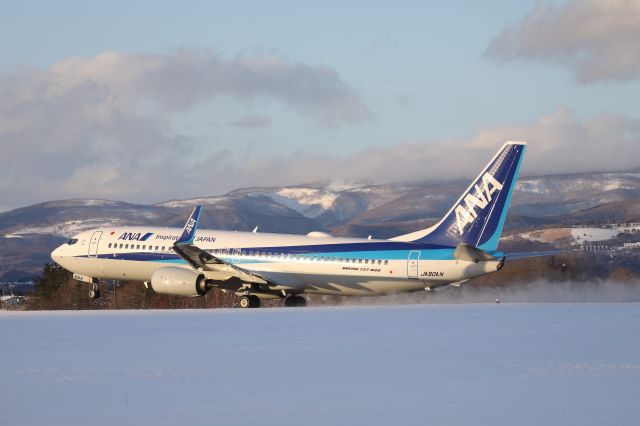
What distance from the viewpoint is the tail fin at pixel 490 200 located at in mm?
43031

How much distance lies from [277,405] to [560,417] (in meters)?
4.11

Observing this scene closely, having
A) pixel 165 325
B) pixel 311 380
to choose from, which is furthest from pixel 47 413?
pixel 165 325

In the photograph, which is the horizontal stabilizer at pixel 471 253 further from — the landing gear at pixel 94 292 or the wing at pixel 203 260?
the landing gear at pixel 94 292

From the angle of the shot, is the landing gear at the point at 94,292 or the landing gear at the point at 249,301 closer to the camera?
the landing gear at the point at 249,301

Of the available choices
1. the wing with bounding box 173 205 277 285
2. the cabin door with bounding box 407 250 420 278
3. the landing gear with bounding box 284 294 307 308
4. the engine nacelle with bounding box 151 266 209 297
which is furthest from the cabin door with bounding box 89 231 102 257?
the cabin door with bounding box 407 250 420 278

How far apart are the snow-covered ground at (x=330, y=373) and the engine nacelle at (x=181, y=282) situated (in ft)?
62.6

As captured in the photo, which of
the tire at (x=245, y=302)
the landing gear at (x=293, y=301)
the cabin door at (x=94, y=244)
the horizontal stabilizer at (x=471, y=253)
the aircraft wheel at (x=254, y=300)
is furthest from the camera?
the cabin door at (x=94, y=244)

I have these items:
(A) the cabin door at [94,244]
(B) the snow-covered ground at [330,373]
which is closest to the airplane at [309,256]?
(A) the cabin door at [94,244]

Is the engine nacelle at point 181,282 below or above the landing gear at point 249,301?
above

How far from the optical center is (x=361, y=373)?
60.2 feet

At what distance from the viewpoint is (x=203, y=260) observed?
48719 millimetres

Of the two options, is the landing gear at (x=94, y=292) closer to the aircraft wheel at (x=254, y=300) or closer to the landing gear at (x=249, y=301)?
the landing gear at (x=249, y=301)

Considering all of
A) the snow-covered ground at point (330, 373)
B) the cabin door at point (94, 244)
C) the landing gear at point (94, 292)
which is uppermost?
the cabin door at point (94, 244)

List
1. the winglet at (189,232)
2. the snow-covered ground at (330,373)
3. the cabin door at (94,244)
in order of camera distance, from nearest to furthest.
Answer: the snow-covered ground at (330,373) < the winglet at (189,232) < the cabin door at (94,244)
